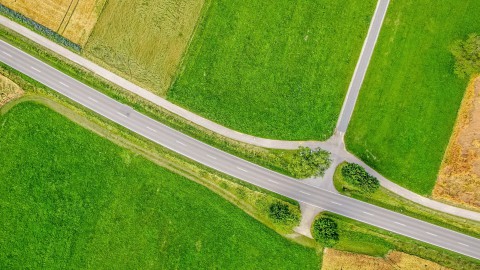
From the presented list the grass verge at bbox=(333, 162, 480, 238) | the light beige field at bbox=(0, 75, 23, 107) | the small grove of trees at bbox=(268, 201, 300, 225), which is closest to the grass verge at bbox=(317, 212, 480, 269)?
the grass verge at bbox=(333, 162, 480, 238)

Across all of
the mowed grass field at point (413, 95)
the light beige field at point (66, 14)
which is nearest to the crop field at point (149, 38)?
the light beige field at point (66, 14)

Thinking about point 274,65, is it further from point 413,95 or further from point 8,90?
point 8,90

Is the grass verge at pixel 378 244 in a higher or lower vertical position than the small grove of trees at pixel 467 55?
lower

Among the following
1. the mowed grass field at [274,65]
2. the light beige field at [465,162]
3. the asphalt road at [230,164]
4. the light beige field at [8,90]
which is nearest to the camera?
the light beige field at [465,162]

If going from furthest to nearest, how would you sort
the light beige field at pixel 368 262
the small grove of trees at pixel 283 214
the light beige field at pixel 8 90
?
the light beige field at pixel 8 90 < the light beige field at pixel 368 262 < the small grove of trees at pixel 283 214

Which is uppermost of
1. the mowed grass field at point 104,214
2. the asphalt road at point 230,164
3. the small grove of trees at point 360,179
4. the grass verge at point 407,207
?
the small grove of trees at point 360,179

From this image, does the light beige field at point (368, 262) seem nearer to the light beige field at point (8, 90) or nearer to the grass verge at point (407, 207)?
the grass verge at point (407, 207)

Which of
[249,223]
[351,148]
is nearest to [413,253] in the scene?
→ [351,148]
